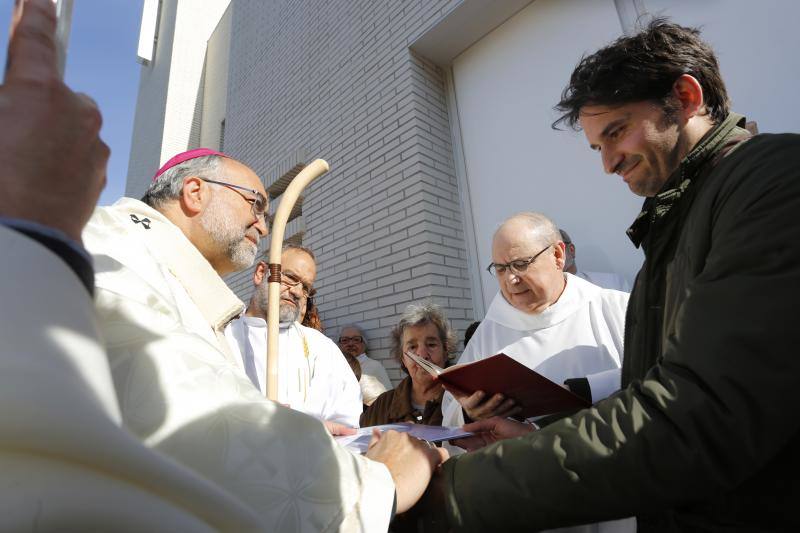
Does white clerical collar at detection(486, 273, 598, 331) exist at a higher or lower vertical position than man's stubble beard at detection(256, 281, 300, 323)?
lower

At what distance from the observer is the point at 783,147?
0.88 m

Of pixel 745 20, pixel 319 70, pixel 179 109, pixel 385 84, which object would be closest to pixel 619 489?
pixel 745 20

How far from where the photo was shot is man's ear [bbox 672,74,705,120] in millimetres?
1255

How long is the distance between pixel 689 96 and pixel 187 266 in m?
1.65

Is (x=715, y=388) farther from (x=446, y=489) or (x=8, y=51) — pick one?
(x=8, y=51)

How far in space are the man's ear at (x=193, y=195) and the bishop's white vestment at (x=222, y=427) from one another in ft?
3.21

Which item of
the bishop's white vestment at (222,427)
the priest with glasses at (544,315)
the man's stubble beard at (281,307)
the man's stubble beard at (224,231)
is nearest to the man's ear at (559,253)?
the priest with glasses at (544,315)

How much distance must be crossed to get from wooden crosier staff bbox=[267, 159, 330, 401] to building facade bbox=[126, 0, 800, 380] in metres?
1.84

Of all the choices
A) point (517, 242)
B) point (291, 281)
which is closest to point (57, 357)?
point (517, 242)

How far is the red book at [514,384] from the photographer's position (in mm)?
1243

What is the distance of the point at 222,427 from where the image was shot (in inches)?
28.4

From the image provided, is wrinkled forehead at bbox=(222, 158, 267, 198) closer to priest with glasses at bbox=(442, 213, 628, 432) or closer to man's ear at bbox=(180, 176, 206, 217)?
man's ear at bbox=(180, 176, 206, 217)

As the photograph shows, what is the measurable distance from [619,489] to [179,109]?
1118 centimetres

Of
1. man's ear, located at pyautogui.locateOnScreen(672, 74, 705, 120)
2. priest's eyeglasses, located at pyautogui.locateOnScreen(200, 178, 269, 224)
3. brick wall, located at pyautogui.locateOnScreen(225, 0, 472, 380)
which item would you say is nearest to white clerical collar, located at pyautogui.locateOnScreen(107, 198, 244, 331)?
priest's eyeglasses, located at pyautogui.locateOnScreen(200, 178, 269, 224)
